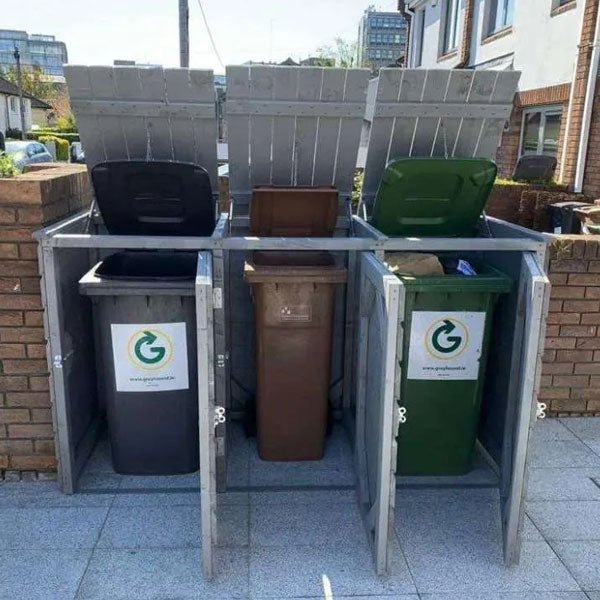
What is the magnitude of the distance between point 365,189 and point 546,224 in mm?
4472

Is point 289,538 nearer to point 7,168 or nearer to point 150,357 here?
point 150,357

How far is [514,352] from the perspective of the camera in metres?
3.02

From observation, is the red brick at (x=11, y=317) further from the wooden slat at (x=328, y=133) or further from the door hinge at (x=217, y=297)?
the wooden slat at (x=328, y=133)

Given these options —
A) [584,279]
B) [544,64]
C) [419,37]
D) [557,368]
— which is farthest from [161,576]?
[419,37]

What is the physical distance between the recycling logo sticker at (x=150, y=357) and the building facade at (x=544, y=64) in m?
7.83

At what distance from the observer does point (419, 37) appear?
62.6 ft

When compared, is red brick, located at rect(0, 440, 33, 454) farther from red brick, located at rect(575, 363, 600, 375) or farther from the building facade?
the building facade

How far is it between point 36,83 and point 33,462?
179 ft

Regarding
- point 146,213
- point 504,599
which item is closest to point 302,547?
point 504,599

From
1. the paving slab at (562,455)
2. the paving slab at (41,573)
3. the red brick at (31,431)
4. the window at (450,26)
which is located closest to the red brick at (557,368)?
the paving slab at (562,455)

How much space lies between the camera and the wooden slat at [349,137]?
133 inches

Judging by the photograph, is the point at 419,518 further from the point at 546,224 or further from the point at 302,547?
the point at 546,224

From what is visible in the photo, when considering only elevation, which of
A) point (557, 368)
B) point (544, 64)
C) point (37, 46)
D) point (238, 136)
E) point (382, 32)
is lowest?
point (557, 368)

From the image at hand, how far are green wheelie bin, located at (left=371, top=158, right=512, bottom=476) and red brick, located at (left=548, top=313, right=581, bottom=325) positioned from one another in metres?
0.81
